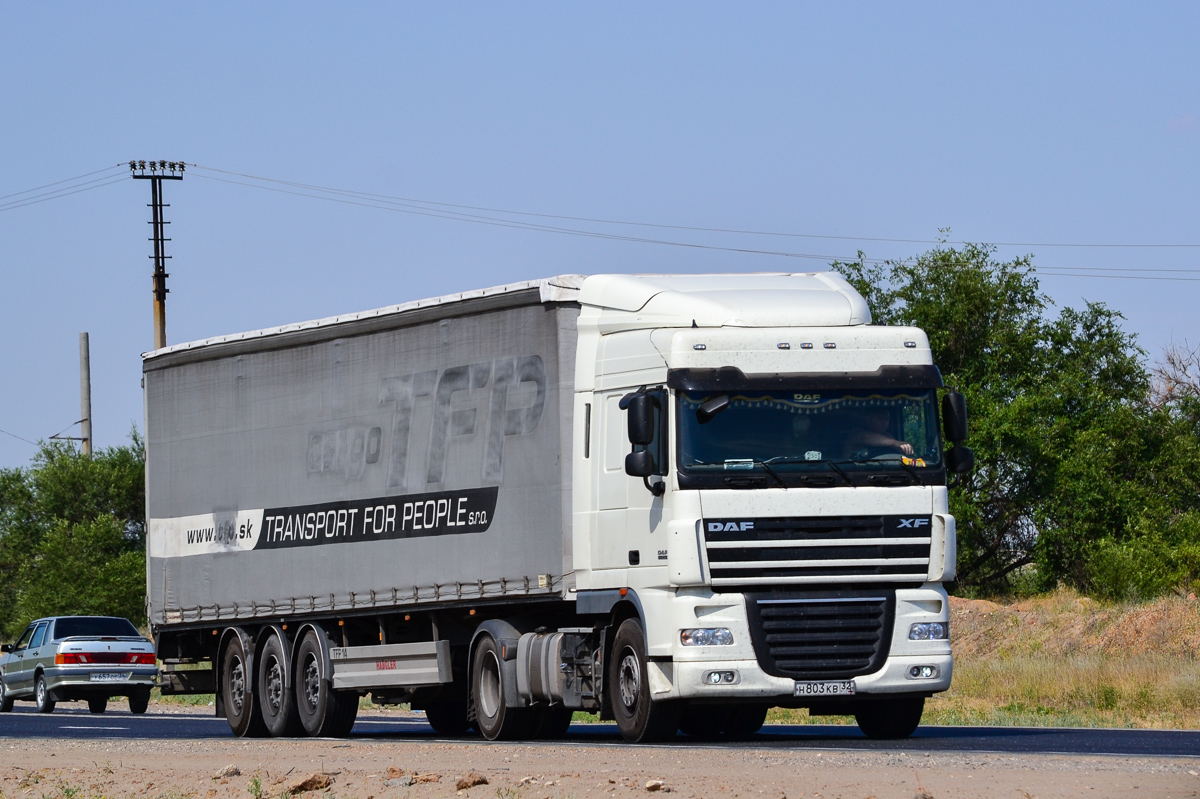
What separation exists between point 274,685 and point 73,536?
Result: 1533 inches

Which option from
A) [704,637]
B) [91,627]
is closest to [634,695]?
[704,637]

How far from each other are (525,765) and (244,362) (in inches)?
367

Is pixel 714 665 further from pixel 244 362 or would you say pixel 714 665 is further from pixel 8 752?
pixel 244 362

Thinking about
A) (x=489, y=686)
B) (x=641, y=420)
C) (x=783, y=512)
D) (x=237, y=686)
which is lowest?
(x=237, y=686)

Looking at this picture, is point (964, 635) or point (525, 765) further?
point (964, 635)

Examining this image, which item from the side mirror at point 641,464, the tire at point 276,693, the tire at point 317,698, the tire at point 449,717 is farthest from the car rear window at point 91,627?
the side mirror at point 641,464

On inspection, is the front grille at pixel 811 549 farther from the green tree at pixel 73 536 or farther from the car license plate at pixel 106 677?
the green tree at pixel 73 536

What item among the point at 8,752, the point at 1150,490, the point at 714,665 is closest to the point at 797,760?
the point at 714,665

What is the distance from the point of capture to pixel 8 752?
17672 millimetres

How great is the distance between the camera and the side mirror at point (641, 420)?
15.3 m

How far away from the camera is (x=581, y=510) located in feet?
55.5

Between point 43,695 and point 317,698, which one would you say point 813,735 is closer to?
point 317,698

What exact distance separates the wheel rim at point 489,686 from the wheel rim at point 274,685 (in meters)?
3.56

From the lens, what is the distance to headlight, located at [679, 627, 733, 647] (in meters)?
15.3
